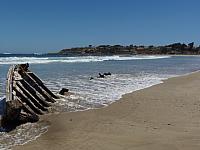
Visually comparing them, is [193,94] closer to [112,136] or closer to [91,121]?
[91,121]

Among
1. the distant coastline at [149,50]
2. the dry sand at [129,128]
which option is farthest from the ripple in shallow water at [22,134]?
the distant coastline at [149,50]

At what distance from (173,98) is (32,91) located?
508cm

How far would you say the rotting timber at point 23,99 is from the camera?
331 inches

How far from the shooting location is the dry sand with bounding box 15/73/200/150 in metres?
6.92

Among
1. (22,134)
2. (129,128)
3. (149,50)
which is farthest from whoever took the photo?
(149,50)

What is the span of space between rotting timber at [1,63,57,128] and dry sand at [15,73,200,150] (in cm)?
64

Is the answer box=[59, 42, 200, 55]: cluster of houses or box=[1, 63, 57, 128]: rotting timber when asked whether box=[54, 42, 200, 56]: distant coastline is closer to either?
box=[59, 42, 200, 55]: cluster of houses

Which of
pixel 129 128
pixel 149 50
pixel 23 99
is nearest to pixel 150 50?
pixel 149 50

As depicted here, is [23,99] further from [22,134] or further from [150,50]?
[150,50]

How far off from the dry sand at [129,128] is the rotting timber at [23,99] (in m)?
0.64

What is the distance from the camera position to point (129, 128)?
8320 mm

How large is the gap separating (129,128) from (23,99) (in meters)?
3.29

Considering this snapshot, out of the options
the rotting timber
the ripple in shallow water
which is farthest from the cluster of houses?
the ripple in shallow water

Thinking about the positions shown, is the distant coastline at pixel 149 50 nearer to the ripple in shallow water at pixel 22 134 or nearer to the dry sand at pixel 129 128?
the dry sand at pixel 129 128
